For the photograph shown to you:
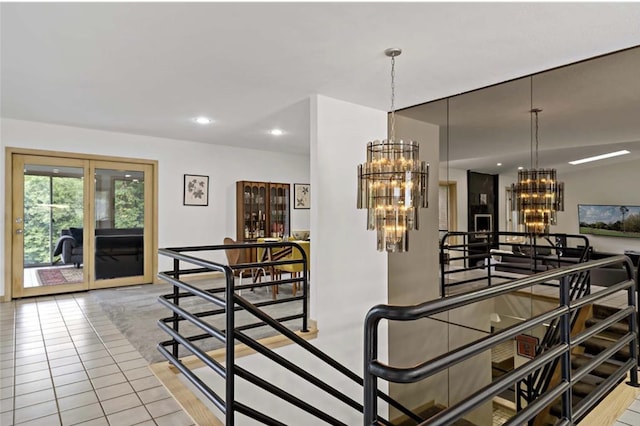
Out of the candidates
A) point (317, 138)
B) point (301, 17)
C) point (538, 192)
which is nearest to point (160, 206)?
point (317, 138)

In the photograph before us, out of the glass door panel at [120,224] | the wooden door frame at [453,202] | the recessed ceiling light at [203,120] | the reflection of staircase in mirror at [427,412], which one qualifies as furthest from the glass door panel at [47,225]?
the wooden door frame at [453,202]

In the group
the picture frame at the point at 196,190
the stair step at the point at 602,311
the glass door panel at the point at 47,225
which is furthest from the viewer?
the picture frame at the point at 196,190

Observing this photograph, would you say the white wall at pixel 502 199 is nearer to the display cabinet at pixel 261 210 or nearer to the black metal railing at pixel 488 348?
the black metal railing at pixel 488 348

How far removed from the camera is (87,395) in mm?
2229

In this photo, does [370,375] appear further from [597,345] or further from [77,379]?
[597,345]

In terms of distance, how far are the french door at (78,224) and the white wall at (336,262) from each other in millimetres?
3394

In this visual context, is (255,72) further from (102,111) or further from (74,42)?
(102,111)

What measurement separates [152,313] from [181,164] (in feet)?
9.09

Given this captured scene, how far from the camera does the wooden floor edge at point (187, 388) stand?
6.45 ft

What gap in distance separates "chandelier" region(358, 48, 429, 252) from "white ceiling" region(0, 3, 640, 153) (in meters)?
0.45

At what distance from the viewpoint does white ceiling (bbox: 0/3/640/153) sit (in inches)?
83.3

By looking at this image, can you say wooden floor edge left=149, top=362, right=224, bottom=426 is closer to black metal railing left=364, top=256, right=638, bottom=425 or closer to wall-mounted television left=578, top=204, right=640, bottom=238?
black metal railing left=364, top=256, right=638, bottom=425

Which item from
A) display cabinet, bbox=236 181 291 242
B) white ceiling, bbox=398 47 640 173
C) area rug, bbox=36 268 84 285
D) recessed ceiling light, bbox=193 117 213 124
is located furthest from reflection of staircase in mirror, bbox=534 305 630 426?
area rug, bbox=36 268 84 285

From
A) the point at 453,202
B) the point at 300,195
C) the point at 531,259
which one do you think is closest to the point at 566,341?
the point at 531,259
